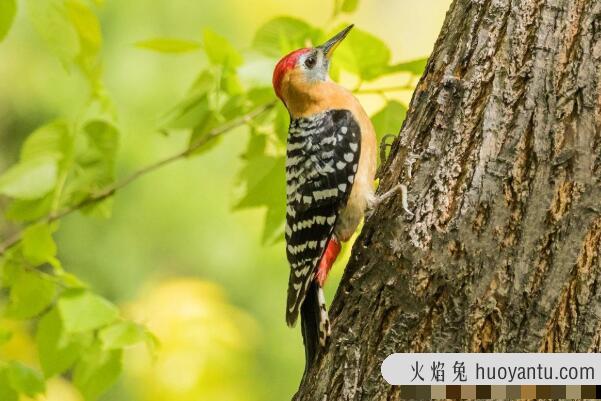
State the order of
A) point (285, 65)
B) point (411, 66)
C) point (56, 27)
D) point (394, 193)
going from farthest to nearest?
1. point (285, 65)
2. point (411, 66)
3. point (394, 193)
4. point (56, 27)

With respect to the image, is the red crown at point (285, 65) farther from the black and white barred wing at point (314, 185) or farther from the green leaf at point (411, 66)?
the green leaf at point (411, 66)

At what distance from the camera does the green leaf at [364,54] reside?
2459 millimetres

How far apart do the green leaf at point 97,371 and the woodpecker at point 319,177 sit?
1.80 ft

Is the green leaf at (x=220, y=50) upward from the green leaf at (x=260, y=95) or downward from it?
downward

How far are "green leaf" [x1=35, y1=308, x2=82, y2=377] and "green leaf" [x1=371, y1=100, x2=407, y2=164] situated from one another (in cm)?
111

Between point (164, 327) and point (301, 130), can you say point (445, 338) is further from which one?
point (164, 327)

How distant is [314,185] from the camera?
9.49ft

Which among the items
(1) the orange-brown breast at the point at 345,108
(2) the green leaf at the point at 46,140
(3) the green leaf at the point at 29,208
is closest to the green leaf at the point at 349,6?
(1) the orange-brown breast at the point at 345,108

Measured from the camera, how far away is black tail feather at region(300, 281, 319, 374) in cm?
236

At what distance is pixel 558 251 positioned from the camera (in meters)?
1.97

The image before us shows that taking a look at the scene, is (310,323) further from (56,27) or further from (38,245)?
(56,27)

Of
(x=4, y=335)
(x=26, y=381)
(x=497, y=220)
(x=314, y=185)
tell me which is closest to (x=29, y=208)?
(x=4, y=335)

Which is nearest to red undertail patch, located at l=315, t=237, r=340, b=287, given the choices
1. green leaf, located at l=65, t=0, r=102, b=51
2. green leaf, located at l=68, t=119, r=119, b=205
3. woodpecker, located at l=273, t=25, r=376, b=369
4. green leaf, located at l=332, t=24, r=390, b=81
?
woodpecker, located at l=273, t=25, r=376, b=369

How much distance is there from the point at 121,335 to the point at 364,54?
1055 mm
